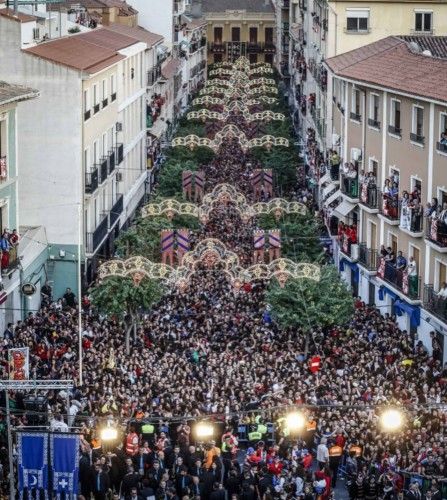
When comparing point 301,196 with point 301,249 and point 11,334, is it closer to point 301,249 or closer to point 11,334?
point 301,249

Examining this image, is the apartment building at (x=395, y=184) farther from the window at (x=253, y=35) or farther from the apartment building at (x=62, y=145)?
the window at (x=253, y=35)

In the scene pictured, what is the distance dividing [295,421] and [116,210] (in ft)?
108

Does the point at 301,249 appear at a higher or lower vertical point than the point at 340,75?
lower

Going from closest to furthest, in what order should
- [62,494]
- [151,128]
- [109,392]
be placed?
1. [62,494]
2. [109,392]
3. [151,128]

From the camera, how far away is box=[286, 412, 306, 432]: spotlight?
34906 millimetres

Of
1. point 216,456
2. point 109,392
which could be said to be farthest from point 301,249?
point 216,456

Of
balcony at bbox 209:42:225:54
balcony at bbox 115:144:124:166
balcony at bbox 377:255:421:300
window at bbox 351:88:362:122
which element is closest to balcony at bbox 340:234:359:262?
balcony at bbox 377:255:421:300

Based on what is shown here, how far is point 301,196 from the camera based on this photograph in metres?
77.9

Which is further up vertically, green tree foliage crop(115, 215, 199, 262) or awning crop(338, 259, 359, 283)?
green tree foliage crop(115, 215, 199, 262)

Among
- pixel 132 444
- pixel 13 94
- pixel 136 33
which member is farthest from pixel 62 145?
pixel 136 33

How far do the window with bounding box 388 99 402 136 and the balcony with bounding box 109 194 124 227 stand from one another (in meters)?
16.4

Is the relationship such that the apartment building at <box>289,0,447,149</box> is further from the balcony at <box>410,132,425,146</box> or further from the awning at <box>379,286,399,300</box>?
the balcony at <box>410,132,425,146</box>

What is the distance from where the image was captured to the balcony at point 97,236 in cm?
5763

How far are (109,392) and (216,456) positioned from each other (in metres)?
5.62
